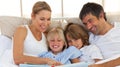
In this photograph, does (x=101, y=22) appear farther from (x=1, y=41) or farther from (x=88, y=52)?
(x=1, y=41)

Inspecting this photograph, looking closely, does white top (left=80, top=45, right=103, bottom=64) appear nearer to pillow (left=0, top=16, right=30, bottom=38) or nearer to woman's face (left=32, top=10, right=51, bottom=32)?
woman's face (left=32, top=10, right=51, bottom=32)

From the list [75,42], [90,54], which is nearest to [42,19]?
[75,42]

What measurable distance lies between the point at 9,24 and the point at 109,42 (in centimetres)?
78

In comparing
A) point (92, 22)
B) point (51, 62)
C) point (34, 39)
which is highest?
point (92, 22)

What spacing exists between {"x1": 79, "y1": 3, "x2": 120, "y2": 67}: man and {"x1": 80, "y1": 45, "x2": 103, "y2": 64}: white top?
0.07 m

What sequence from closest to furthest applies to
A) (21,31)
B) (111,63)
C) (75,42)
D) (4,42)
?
(111,63) → (21,31) → (75,42) → (4,42)

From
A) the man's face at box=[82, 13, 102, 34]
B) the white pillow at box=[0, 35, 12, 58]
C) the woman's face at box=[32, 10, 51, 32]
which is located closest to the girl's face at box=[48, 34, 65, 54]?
the woman's face at box=[32, 10, 51, 32]

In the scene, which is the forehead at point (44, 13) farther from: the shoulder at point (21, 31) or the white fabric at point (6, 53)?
the white fabric at point (6, 53)

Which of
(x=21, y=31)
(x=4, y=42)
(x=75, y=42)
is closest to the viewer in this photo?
(x=21, y=31)

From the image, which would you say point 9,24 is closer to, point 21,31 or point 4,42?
point 4,42

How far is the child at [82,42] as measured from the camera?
166cm

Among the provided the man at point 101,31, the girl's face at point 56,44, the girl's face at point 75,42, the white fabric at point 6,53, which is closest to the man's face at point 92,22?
the man at point 101,31

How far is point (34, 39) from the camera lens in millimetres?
1707

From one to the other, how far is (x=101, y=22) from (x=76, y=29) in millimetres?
192
